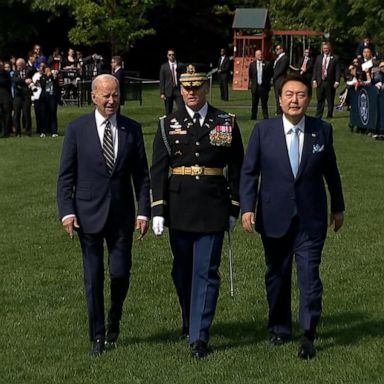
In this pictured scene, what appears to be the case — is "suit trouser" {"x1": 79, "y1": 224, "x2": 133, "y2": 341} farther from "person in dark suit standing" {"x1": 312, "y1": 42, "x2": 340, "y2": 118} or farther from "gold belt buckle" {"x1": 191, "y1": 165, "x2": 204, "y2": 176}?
"person in dark suit standing" {"x1": 312, "y1": 42, "x2": 340, "y2": 118}

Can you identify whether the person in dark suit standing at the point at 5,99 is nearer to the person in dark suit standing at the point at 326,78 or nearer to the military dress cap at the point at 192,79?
the person in dark suit standing at the point at 326,78

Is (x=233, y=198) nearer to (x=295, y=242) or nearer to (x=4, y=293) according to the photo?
(x=295, y=242)

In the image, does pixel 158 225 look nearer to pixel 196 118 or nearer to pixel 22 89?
pixel 196 118

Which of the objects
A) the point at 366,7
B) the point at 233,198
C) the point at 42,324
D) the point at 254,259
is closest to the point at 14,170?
the point at 254,259

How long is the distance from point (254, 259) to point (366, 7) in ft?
111

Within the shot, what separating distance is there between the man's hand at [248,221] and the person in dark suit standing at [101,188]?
0.70 metres

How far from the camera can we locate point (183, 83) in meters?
7.45

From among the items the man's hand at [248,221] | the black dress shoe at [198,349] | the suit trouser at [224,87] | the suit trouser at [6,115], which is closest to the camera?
the man's hand at [248,221]

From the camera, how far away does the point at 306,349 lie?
7.46 meters

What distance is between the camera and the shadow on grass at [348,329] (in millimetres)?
7973

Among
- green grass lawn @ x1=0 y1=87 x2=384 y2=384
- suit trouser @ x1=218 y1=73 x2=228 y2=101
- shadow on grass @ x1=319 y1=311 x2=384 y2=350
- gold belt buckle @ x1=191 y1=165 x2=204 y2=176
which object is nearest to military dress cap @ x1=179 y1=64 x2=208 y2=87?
gold belt buckle @ x1=191 y1=165 x2=204 y2=176

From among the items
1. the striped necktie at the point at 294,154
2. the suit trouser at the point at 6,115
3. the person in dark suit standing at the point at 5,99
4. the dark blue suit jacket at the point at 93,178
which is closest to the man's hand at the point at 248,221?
the striped necktie at the point at 294,154

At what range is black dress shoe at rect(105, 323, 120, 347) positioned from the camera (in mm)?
7918

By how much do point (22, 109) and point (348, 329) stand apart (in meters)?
21.5
